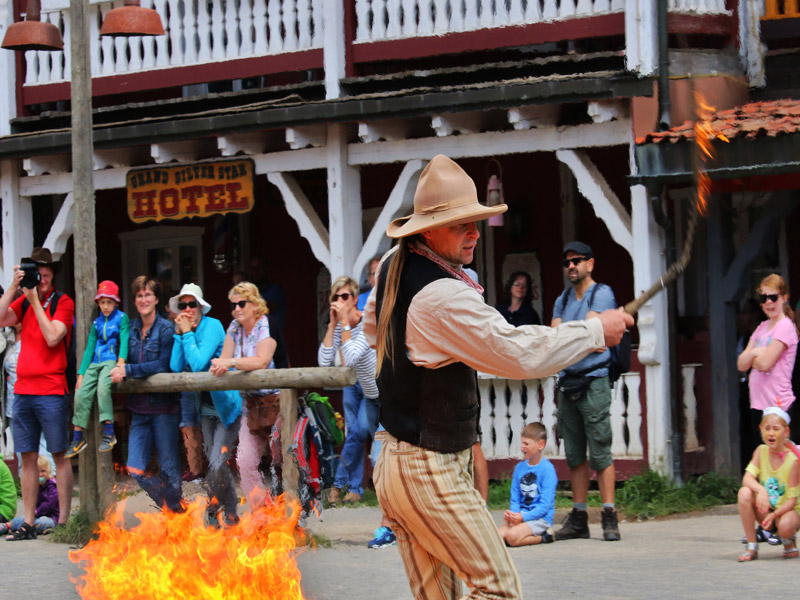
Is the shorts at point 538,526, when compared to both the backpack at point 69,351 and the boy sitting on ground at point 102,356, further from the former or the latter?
the backpack at point 69,351

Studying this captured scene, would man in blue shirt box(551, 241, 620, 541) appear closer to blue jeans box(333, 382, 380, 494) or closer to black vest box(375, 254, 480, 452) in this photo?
blue jeans box(333, 382, 380, 494)

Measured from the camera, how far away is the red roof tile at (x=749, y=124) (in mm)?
9633

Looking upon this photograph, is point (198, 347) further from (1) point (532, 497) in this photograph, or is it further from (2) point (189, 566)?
(2) point (189, 566)

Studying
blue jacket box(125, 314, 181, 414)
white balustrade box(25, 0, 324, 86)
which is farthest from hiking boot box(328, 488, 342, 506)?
white balustrade box(25, 0, 324, 86)

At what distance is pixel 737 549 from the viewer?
8023mm

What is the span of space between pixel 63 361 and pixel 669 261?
4.88 meters

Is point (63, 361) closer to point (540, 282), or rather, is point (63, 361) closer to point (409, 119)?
point (409, 119)

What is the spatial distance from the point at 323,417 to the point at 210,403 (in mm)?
809

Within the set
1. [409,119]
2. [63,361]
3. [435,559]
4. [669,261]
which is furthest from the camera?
[409,119]

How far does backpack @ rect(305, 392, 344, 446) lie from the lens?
335 inches

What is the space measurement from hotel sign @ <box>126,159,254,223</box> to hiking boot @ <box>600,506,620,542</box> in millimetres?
5088

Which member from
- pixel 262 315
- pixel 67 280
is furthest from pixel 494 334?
pixel 67 280

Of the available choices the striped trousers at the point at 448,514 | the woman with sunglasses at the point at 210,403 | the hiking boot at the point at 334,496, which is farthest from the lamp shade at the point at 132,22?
the striped trousers at the point at 448,514

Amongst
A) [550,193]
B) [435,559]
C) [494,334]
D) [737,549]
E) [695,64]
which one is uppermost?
[695,64]
